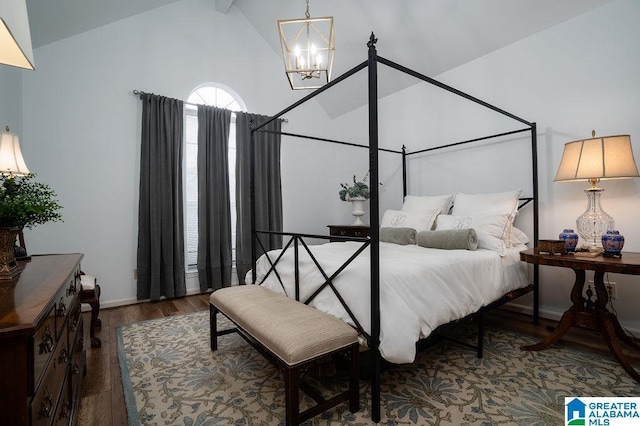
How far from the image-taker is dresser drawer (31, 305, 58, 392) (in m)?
0.82

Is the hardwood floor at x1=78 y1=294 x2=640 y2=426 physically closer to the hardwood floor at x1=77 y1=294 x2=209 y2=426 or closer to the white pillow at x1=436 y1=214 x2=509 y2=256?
the hardwood floor at x1=77 y1=294 x2=209 y2=426

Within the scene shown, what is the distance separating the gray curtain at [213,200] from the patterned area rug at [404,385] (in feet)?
4.55

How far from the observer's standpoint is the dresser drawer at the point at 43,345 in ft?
2.70

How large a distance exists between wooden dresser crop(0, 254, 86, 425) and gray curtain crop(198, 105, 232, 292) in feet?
6.91

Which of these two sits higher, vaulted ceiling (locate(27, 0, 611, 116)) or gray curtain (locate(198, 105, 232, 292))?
vaulted ceiling (locate(27, 0, 611, 116))

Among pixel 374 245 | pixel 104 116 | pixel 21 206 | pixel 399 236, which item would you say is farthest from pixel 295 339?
pixel 104 116

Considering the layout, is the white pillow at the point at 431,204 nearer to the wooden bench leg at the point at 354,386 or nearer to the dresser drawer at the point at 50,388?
the wooden bench leg at the point at 354,386

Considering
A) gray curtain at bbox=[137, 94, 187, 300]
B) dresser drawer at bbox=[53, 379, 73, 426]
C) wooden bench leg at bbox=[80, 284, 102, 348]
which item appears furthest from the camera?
gray curtain at bbox=[137, 94, 187, 300]

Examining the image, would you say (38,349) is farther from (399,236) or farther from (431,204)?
(431,204)

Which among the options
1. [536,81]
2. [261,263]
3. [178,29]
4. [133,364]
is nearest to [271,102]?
[178,29]

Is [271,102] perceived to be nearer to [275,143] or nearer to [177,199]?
[275,143]

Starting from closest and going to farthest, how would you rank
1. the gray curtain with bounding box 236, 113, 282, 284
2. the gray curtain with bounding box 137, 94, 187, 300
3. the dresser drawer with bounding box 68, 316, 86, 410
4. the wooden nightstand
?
the dresser drawer with bounding box 68, 316, 86, 410 < the gray curtain with bounding box 137, 94, 187, 300 < the wooden nightstand < the gray curtain with bounding box 236, 113, 282, 284

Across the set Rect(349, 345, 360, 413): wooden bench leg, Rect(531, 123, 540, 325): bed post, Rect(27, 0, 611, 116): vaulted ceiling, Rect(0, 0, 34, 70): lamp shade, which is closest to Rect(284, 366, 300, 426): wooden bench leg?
Rect(349, 345, 360, 413): wooden bench leg

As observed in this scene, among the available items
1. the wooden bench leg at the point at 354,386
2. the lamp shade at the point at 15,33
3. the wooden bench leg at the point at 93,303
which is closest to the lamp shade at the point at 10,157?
the wooden bench leg at the point at 93,303
